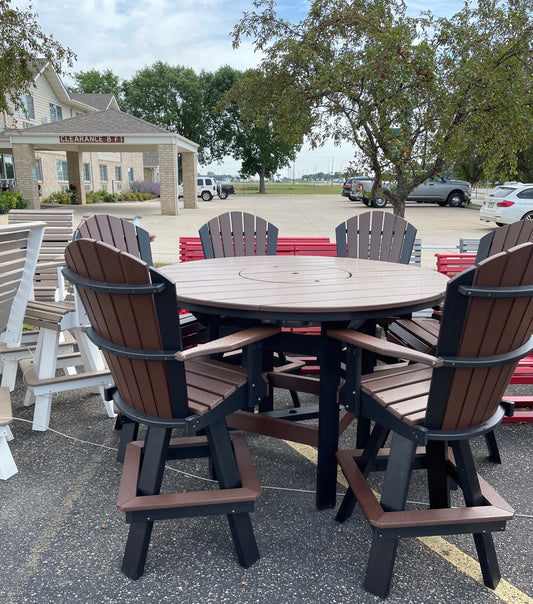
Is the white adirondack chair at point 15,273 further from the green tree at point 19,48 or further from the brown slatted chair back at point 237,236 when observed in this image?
the green tree at point 19,48

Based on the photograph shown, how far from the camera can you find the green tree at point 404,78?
5078mm

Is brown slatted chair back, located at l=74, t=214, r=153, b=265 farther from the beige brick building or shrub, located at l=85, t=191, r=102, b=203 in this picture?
shrub, located at l=85, t=191, r=102, b=203

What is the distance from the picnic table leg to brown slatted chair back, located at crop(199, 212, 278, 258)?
2.22 metres

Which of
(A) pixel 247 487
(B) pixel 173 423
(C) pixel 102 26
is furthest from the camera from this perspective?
(C) pixel 102 26

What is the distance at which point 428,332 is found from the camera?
9.91ft

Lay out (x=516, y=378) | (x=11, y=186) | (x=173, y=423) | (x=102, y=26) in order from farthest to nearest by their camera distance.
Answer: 1. (x=11, y=186)
2. (x=102, y=26)
3. (x=516, y=378)
4. (x=173, y=423)

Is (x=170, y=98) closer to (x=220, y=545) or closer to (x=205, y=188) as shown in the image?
(x=205, y=188)

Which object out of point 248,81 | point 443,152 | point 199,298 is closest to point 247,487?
point 199,298

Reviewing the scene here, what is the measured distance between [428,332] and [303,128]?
12.2 ft

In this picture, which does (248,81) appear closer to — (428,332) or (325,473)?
(428,332)

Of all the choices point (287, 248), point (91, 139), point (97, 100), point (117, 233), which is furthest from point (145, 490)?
point (97, 100)

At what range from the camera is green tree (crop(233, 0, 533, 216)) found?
16.7 ft

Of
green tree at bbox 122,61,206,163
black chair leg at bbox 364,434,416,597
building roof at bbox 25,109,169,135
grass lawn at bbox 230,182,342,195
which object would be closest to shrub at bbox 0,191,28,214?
building roof at bbox 25,109,169,135

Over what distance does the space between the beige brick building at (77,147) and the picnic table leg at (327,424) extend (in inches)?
605
